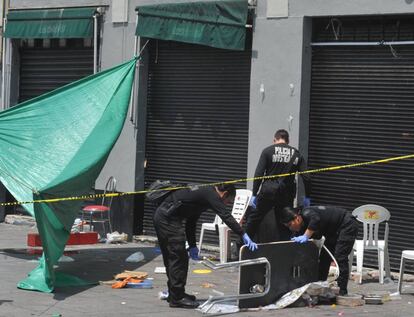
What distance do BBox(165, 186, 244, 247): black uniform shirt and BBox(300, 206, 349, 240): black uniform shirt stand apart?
36.4 inches

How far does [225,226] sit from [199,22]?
3.31 meters

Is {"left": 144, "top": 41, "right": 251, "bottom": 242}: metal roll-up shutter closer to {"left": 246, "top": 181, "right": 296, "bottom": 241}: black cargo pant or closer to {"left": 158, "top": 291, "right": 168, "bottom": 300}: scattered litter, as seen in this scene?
{"left": 246, "top": 181, "right": 296, "bottom": 241}: black cargo pant

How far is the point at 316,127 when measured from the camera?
13695 millimetres

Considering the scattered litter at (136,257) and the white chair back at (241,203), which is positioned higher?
the white chair back at (241,203)

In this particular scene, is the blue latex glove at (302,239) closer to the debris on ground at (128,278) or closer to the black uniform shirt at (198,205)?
the black uniform shirt at (198,205)

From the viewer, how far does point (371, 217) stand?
12.4 metres

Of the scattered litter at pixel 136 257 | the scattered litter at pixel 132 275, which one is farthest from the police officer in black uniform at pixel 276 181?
the scattered litter at pixel 136 257

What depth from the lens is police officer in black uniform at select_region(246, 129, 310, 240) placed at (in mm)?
12555

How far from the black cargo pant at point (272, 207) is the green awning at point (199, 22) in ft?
8.71

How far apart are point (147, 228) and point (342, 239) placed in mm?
5703

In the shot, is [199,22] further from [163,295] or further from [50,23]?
[163,295]

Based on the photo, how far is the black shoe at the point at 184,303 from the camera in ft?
33.6

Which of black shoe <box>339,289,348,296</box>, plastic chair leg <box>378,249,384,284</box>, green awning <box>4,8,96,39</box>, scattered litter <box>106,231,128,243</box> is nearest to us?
black shoe <box>339,289,348,296</box>

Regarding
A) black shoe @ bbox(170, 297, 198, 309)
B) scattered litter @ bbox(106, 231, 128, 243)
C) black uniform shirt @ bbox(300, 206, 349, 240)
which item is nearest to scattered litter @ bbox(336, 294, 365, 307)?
black uniform shirt @ bbox(300, 206, 349, 240)
